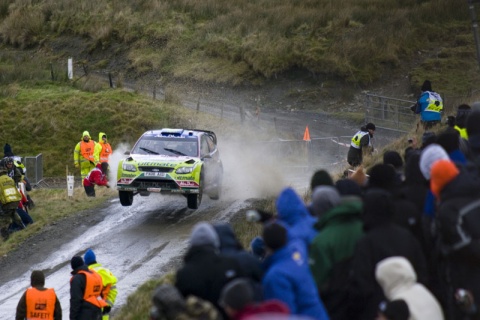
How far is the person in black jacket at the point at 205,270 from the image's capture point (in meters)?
7.43

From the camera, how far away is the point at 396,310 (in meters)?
6.92

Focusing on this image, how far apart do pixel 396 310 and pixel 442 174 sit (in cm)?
166

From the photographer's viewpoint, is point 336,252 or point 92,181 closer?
point 336,252

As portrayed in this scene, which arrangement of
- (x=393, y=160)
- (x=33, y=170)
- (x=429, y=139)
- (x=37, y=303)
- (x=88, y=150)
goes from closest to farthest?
(x=393, y=160) → (x=429, y=139) → (x=37, y=303) → (x=88, y=150) → (x=33, y=170)

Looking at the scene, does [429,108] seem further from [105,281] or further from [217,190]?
[105,281]

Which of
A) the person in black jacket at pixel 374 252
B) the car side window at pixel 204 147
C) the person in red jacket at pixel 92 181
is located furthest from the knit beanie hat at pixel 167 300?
the person in red jacket at pixel 92 181

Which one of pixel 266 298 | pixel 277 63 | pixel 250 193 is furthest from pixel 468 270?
pixel 277 63

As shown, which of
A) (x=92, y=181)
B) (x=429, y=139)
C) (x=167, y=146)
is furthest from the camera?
(x=92, y=181)

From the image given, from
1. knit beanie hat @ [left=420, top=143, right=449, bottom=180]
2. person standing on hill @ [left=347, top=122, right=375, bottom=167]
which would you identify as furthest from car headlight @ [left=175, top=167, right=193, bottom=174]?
knit beanie hat @ [left=420, top=143, right=449, bottom=180]

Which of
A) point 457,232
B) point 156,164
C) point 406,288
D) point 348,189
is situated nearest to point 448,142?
point 348,189

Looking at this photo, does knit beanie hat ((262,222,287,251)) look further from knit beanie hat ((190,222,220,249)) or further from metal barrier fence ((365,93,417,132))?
metal barrier fence ((365,93,417,132))

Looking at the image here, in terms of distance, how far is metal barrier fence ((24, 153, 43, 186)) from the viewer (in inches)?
1206

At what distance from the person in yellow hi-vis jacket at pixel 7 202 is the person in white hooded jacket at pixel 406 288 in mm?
14034

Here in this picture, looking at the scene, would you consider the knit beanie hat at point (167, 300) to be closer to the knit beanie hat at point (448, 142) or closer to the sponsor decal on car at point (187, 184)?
the knit beanie hat at point (448, 142)
